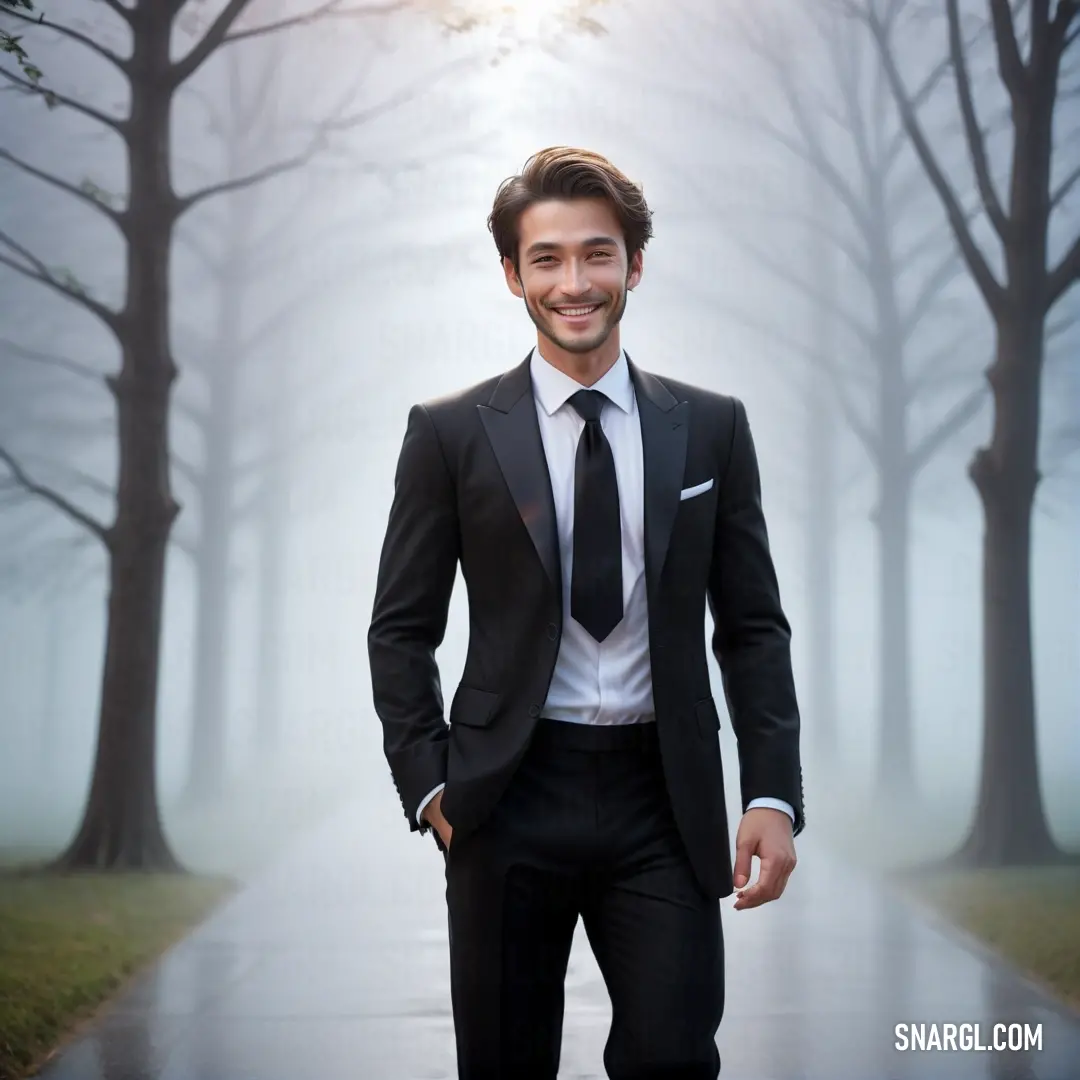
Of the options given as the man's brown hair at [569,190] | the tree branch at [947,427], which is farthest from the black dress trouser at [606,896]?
the tree branch at [947,427]

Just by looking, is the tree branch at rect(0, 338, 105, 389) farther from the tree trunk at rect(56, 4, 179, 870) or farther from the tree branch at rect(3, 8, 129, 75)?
the tree branch at rect(3, 8, 129, 75)

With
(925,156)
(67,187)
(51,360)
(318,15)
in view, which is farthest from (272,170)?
(925,156)

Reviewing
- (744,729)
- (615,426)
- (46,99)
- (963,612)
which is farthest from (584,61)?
(744,729)

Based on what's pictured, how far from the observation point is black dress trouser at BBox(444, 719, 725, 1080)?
1.97 meters

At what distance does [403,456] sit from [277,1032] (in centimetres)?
244

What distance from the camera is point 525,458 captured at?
2.05 m

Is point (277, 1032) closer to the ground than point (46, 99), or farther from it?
closer to the ground

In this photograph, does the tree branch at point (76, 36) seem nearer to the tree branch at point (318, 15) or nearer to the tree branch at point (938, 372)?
the tree branch at point (318, 15)

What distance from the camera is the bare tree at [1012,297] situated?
173 inches

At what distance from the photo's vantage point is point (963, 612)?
14.4 feet

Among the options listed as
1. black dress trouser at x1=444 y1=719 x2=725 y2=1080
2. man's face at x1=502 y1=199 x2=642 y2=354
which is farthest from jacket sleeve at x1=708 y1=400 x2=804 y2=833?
man's face at x1=502 y1=199 x2=642 y2=354

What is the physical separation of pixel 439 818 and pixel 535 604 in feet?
1.11

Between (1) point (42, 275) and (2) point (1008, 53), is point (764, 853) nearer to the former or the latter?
(1) point (42, 275)

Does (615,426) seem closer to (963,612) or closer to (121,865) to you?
(963,612)
